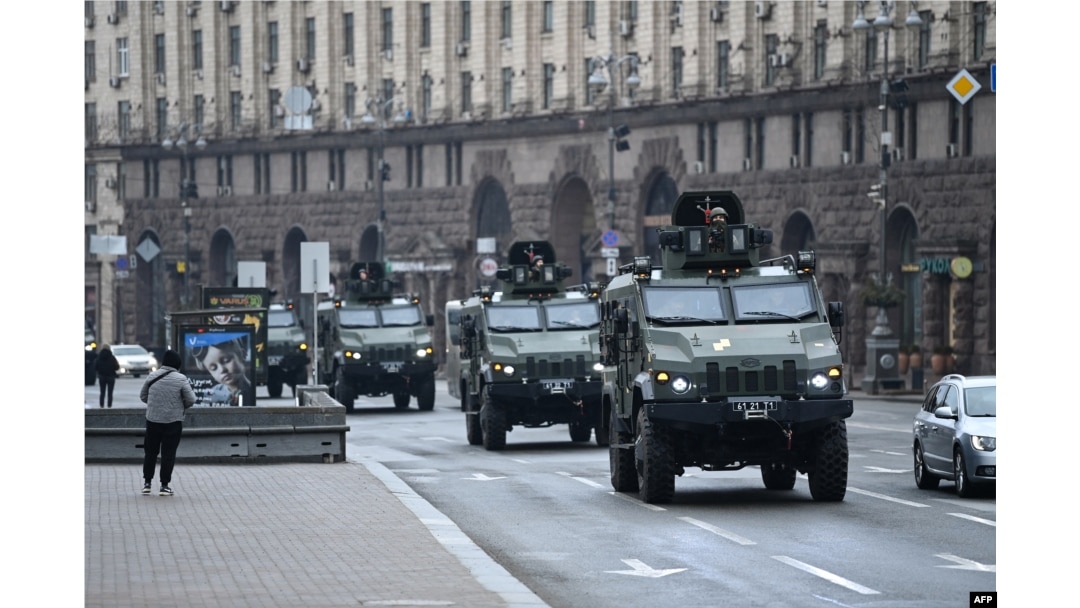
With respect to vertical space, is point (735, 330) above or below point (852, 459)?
above

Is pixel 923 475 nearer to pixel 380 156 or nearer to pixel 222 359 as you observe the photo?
pixel 222 359

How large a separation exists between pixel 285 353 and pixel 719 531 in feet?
122

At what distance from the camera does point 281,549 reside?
1664cm

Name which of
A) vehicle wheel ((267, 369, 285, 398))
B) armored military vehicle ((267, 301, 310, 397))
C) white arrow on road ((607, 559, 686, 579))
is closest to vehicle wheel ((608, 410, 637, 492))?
white arrow on road ((607, 559, 686, 579))

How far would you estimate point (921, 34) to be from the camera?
55406 millimetres

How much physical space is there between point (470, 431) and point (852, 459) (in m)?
7.62

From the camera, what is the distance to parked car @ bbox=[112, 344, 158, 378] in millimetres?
72250

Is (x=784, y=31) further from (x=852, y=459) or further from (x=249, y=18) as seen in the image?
(x=852, y=459)

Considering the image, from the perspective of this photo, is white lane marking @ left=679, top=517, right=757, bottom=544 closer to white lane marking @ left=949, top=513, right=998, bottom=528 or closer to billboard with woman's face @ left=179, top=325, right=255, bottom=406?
white lane marking @ left=949, top=513, right=998, bottom=528

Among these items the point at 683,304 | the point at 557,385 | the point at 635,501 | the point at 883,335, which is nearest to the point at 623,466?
the point at 635,501
